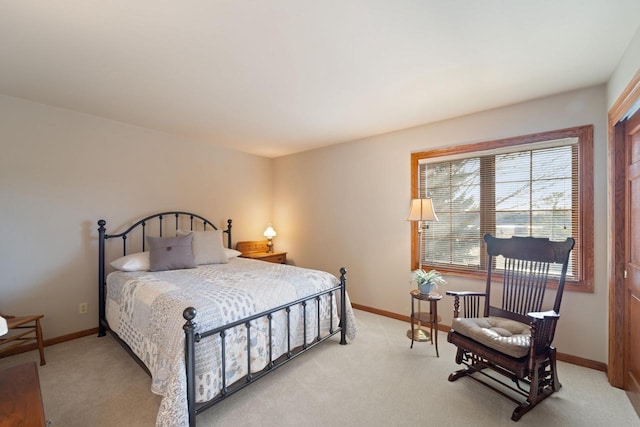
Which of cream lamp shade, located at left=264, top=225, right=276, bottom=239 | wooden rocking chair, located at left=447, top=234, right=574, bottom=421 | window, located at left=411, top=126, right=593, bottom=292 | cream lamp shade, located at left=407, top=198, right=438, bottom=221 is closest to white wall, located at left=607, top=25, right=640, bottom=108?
window, located at left=411, top=126, right=593, bottom=292

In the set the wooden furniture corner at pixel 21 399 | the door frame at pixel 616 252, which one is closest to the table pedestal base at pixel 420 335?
the door frame at pixel 616 252

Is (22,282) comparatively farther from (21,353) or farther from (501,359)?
(501,359)

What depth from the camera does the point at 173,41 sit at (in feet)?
5.76

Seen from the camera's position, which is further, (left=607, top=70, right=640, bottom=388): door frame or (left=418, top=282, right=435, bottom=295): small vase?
(left=418, top=282, right=435, bottom=295): small vase

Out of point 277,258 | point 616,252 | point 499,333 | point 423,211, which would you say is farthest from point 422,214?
point 277,258

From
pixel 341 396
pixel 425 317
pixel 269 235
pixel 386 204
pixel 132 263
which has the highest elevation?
pixel 386 204

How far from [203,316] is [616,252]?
3034 millimetres

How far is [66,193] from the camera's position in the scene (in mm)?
2893

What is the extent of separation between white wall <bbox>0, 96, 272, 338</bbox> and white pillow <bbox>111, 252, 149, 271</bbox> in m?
0.43

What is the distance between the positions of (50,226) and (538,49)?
14.8ft

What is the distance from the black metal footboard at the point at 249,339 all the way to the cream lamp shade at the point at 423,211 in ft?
3.21

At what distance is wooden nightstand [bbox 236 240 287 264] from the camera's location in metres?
4.25

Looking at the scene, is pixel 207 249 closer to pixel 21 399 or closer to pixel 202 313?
pixel 202 313

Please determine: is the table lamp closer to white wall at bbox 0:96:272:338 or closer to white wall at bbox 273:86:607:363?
white wall at bbox 273:86:607:363
